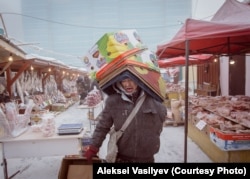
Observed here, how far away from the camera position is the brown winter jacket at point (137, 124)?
6.91 feet

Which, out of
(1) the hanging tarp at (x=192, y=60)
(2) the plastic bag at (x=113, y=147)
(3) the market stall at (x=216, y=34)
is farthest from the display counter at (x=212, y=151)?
(1) the hanging tarp at (x=192, y=60)

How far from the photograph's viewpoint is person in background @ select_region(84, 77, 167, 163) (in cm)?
211

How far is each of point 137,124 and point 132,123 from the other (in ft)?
0.15

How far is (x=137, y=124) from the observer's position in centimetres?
210

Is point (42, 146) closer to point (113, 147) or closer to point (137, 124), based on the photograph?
point (113, 147)

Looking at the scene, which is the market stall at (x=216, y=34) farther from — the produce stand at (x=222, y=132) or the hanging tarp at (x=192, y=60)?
the hanging tarp at (x=192, y=60)

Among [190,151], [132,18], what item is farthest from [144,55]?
[132,18]

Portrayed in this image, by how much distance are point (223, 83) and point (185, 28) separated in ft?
22.3

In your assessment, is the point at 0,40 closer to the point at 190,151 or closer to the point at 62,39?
the point at 190,151

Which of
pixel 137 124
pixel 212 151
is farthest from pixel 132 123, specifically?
pixel 212 151

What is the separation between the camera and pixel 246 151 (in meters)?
3.45

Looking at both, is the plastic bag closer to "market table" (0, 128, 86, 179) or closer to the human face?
the human face

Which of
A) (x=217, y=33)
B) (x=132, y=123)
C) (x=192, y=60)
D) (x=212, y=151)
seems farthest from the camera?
(x=192, y=60)

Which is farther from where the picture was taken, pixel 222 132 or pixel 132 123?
pixel 222 132
